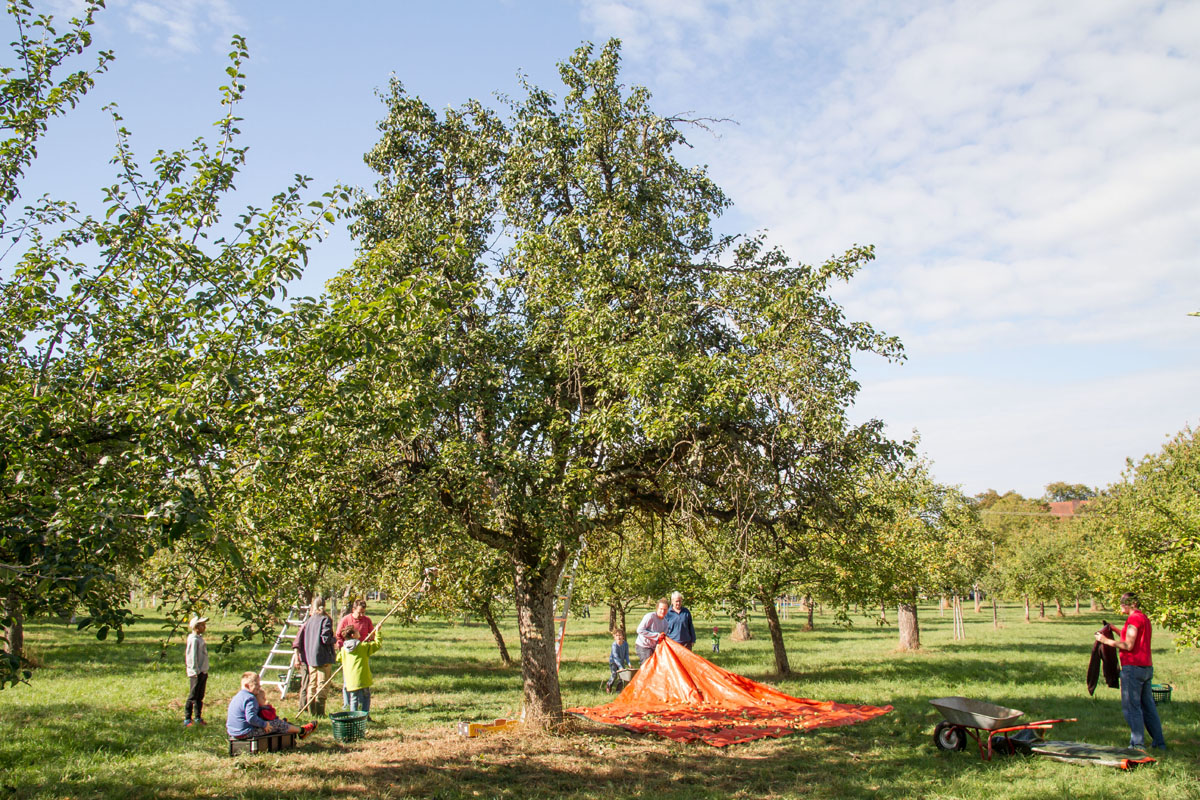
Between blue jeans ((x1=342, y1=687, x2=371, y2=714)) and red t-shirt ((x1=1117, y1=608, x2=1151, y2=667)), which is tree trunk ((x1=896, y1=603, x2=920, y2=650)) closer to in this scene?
red t-shirt ((x1=1117, y1=608, x2=1151, y2=667))

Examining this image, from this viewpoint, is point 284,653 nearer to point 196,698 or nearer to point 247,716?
point 196,698

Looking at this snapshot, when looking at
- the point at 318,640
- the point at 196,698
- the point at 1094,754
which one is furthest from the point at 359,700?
the point at 1094,754

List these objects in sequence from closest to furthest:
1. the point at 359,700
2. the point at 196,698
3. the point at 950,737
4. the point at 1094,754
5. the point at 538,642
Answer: the point at 1094,754, the point at 950,737, the point at 538,642, the point at 359,700, the point at 196,698

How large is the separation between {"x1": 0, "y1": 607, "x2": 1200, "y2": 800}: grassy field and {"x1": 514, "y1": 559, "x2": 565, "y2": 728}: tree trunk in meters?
0.53

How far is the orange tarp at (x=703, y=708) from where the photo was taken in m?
11.6

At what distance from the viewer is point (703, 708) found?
1234 centimetres

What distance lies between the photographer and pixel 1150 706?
10078 mm

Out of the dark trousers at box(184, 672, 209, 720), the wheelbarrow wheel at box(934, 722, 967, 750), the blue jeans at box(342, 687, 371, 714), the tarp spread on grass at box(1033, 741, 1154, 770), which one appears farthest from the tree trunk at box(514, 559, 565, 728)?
the tarp spread on grass at box(1033, 741, 1154, 770)

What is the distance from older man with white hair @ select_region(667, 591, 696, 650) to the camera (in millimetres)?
14648

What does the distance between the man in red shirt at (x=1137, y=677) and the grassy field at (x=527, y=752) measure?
1.32 feet

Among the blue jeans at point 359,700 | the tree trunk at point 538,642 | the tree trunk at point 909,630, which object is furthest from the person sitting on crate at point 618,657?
the tree trunk at point 909,630

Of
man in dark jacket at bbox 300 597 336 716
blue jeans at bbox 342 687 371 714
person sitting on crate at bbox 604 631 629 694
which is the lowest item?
person sitting on crate at bbox 604 631 629 694

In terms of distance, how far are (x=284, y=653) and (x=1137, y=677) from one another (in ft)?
57.3

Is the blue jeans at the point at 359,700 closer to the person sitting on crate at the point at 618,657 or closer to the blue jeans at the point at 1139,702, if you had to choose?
the person sitting on crate at the point at 618,657
